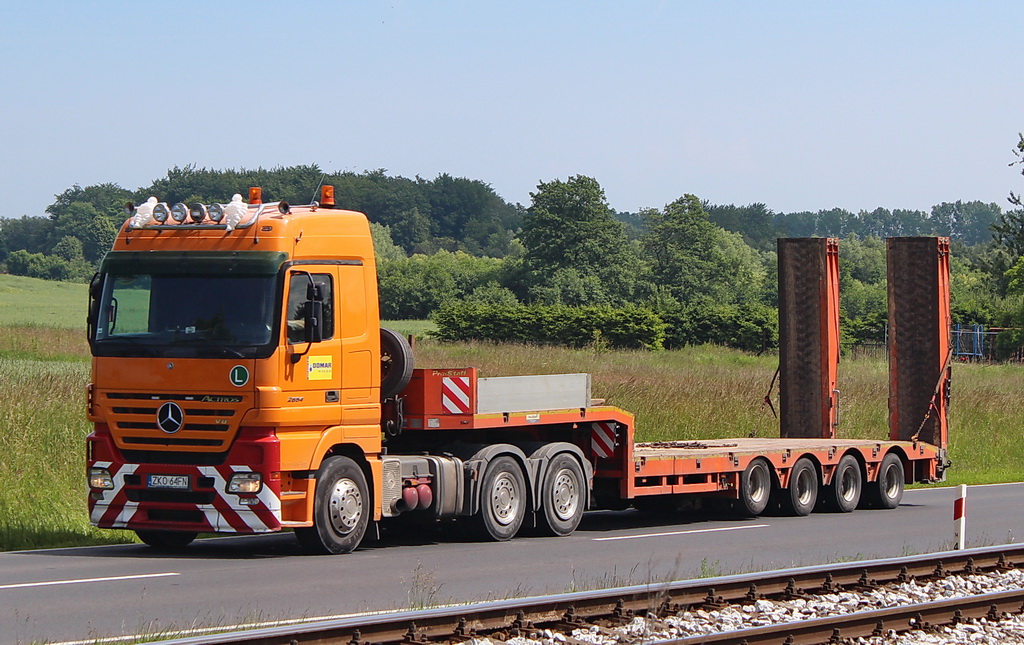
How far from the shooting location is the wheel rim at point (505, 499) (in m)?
16.0

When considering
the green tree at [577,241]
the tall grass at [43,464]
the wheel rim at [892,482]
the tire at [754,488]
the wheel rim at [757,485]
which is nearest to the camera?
the tall grass at [43,464]

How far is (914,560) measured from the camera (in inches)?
519

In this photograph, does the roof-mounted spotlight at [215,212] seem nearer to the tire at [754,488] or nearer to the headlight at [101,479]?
the headlight at [101,479]

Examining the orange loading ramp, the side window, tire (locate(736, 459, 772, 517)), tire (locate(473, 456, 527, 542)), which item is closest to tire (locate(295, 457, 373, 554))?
the side window

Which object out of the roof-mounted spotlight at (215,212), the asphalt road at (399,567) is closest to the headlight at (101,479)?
the asphalt road at (399,567)

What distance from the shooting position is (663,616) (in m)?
10.6

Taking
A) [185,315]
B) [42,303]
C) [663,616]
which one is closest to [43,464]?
[185,315]

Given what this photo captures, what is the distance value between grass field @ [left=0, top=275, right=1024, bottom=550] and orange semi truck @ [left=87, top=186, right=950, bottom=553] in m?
2.50

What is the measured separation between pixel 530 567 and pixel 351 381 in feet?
8.86

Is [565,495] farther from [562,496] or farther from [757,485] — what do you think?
[757,485]

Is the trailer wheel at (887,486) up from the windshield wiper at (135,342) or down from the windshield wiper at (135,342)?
down

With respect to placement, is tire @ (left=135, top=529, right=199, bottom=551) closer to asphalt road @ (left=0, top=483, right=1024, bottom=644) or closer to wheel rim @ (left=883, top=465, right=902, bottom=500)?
asphalt road @ (left=0, top=483, right=1024, bottom=644)

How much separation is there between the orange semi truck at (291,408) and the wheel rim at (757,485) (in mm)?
2231

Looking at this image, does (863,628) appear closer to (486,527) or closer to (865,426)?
(486,527)
